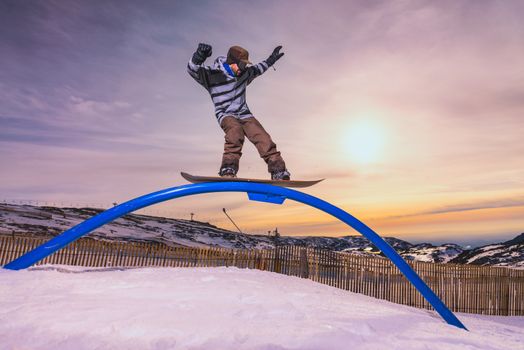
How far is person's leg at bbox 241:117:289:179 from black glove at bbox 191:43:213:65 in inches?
37.8

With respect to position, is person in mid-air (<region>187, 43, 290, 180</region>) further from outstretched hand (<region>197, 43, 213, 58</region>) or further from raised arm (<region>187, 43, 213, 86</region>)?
outstretched hand (<region>197, 43, 213, 58</region>)

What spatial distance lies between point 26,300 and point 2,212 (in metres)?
26.5

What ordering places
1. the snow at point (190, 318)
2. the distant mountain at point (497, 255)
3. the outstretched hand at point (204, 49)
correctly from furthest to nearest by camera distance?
the distant mountain at point (497, 255) < the outstretched hand at point (204, 49) < the snow at point (190, 318)

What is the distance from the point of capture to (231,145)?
5.48 m

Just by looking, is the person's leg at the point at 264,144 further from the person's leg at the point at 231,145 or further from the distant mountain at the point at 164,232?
the distant mountain at the point at 164,232

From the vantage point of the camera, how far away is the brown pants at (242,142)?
5438 mm

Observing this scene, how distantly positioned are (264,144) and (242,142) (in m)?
0.30

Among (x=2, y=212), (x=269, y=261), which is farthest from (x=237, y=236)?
(x=269, y=261)

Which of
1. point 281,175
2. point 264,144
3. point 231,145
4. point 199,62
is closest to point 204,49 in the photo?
point 199,62

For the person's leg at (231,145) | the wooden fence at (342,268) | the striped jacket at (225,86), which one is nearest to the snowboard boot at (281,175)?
the person's leg at (231,145)

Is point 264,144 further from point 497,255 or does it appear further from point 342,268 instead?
point 497,255

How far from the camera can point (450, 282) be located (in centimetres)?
Result: 1355

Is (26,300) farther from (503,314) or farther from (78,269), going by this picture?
(503,314)

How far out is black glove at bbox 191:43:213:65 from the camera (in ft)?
17.3
